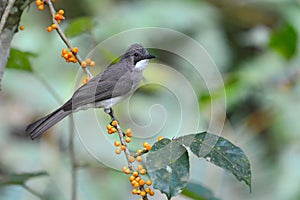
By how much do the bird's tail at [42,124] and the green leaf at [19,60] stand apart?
0.59 meters

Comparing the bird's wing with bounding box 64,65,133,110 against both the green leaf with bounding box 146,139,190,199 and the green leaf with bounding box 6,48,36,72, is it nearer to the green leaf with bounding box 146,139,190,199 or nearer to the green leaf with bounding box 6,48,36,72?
the green leaf with bounding box 146,139,190,199

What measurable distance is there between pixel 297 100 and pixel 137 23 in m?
1.30

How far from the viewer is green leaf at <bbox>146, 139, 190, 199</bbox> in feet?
4.52

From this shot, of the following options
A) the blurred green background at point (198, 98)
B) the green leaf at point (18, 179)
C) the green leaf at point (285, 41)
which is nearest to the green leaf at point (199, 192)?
the green leaf at point (18, 179)

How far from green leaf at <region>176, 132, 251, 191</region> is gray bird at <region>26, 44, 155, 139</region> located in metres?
0.26

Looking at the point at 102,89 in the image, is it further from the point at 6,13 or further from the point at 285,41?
the point at 285,41

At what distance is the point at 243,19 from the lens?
520 cm

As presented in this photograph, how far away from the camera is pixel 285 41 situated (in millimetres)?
3129

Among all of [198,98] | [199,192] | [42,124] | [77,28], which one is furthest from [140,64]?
[198,98]

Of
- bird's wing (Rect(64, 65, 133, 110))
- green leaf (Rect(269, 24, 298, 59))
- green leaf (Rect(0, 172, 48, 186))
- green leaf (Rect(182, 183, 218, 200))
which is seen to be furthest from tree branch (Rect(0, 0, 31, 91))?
green leaf (Rect(269, 24, 298, 59))

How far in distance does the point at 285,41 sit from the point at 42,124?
1.88 meters

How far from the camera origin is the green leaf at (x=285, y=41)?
3059 millimetres

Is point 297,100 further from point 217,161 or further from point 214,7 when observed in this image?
point 217,161

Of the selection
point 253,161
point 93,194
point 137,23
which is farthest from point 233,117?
point 93,194
